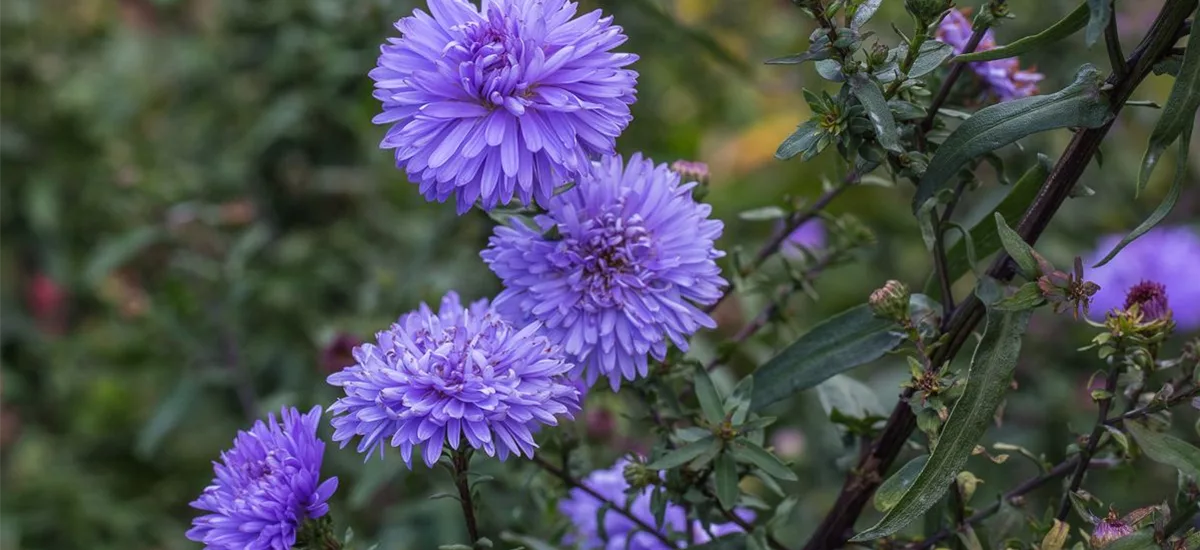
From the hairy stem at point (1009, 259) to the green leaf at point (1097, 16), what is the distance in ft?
0.22

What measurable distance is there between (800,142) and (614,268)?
14cm

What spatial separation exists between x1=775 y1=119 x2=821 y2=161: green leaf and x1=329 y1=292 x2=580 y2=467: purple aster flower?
0.17 m

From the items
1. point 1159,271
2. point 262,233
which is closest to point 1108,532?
point 1159,271

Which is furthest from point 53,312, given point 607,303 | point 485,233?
point 607,303

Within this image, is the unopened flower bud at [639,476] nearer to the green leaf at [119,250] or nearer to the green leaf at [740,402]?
the green leaf at [740,402]

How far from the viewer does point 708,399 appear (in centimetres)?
78

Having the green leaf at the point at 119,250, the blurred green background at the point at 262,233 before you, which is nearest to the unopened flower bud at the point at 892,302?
the blurred green background at the point at 262,233

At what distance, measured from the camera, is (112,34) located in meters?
2.13

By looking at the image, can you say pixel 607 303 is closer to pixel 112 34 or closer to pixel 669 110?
pixel 669 110

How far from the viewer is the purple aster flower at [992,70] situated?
0.83 metres

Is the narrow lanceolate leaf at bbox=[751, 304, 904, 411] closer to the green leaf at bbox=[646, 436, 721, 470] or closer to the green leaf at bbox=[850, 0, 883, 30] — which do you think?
the green leaf at bbox=[646, 436, 721, 470]

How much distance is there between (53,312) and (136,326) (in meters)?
0.36

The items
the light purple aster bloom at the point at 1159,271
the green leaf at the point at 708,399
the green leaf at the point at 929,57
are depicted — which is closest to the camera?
the green leaf at the point at 929,57

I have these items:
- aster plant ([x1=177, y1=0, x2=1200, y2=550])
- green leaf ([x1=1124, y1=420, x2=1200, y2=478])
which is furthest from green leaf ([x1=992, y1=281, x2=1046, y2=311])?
green leaf ([x1=1124, y1=420, x2=1200, y2=478])
